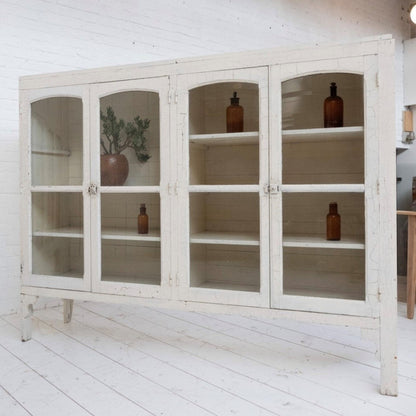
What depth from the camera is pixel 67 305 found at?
2.63 meters

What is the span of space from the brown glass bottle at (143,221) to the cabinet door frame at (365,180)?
676 mm

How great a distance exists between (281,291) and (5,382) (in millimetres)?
1265

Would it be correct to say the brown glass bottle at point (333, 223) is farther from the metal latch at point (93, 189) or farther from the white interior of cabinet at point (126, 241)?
the metal latch at point (93, 189)

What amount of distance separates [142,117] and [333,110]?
3.09 ft

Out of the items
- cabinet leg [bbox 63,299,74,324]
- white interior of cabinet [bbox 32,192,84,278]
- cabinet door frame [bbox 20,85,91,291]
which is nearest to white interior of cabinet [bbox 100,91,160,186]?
cabinet door frame [bbox 20,85,91,291]

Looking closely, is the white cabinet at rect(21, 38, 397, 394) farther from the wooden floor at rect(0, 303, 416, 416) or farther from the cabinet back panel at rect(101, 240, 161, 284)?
the wooden floor at rect(0, 303, 416, 416)

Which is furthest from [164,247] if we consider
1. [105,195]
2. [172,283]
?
[105,195]

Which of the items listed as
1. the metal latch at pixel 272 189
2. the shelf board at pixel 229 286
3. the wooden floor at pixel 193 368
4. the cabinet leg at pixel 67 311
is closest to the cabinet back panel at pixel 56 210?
the cabinet leg at pixel 67 311

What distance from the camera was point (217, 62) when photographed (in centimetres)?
201

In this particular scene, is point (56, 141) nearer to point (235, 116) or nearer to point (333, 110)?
point (235, 116)

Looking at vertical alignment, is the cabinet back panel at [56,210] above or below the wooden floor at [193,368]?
above

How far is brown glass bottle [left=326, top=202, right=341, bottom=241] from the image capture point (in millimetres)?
1924

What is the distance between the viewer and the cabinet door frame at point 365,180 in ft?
5.87

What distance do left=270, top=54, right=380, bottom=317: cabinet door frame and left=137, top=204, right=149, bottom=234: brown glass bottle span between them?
68 centimetres
